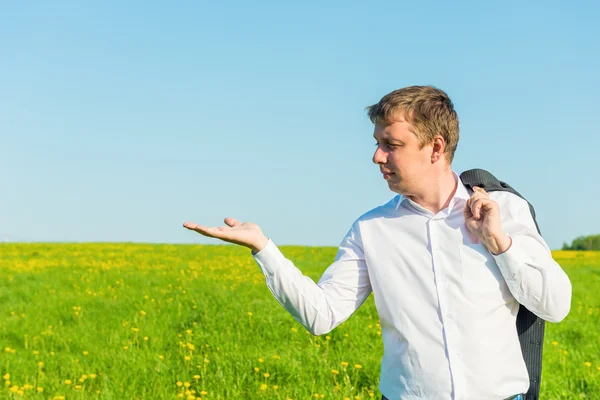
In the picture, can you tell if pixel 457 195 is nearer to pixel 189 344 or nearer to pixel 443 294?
pixel 443 294

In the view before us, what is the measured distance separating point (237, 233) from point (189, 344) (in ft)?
17.2

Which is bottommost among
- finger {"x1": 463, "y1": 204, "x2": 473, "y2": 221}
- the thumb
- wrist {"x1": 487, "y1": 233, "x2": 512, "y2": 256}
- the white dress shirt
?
the white dress shirt

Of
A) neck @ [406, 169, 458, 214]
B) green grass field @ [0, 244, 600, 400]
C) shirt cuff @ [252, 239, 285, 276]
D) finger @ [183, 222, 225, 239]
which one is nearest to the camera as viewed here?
finger @ [183, 222, 225, 239]

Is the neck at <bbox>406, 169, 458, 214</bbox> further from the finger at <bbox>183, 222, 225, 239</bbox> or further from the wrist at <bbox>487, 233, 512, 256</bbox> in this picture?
the finger at <bbox>183, 222, 225, 239</bbox>

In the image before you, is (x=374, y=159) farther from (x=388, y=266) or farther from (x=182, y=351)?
(x=182, y=351)

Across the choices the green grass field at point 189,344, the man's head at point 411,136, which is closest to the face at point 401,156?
the man's head at point 411,136

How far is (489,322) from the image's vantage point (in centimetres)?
290

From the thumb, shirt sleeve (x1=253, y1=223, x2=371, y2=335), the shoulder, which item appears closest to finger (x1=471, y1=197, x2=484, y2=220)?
the shoulder

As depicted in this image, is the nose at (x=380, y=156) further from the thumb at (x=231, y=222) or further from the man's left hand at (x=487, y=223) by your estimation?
the thumb at (x=231, y=222)

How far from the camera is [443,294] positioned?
2.90 m

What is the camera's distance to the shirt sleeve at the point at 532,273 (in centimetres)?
283

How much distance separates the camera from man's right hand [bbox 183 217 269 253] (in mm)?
2797

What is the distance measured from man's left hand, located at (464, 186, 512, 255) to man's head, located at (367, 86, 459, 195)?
25 cm

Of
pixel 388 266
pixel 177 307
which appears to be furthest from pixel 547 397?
pixel 177 307
